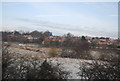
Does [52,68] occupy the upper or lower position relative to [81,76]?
upper

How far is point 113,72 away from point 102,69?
4.5 inches

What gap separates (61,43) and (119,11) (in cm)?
532

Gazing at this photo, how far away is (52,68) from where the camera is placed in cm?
146

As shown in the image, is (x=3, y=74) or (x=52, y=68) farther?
(x=52, y=68)

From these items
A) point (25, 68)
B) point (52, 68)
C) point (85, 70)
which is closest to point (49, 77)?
point (52, 68)

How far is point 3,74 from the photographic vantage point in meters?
1.33

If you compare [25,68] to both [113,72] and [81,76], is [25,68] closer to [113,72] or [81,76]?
[81,76]

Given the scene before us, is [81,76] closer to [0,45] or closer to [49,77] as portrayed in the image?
[49,77]

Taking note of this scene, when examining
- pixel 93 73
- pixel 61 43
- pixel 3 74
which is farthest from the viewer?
pixel 61 43

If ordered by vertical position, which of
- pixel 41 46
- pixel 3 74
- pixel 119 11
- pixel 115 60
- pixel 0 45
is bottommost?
pixel 41 46

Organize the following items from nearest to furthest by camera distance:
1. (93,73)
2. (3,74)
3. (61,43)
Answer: (3,74)
(93,73)
(61,43)

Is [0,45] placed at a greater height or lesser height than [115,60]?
greater

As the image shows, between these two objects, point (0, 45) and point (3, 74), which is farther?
point (0, 45)

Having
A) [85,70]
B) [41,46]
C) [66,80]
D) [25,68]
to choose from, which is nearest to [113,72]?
[85,70]
